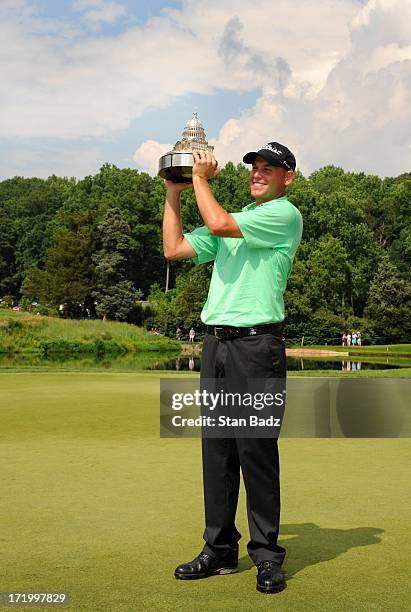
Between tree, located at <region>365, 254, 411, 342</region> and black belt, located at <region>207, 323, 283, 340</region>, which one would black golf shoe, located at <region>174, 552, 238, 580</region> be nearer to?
black belt, located at <region>207, 323, 283, 340</region>

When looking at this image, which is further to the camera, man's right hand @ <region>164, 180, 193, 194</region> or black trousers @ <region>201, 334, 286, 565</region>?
man's right hand @ <region>164, 180, 193, 194</region>

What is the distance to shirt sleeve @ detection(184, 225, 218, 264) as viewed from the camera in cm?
529

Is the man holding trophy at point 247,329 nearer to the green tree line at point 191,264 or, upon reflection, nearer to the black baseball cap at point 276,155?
the black baseball cap at point 276,155

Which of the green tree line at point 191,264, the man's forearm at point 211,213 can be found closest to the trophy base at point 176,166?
the man's forearm at point 211,213

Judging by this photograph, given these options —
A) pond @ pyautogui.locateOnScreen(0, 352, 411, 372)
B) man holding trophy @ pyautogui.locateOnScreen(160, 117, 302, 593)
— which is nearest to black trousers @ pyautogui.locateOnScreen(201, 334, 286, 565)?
man holding trophy @ pyautogui.locateOnScreen(160, 117, 302, 593)

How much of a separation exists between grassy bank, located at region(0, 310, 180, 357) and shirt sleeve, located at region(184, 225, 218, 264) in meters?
45.5

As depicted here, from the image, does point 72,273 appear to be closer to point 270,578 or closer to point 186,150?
point 186,150

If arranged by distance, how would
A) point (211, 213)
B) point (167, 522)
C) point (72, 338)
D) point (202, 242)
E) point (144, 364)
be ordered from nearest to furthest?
1. point (211, 213)
2. point (202, 242)
3. point (167, 522)
4. point (144, 364)
5. point (72, 338)

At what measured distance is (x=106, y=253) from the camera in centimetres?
7762

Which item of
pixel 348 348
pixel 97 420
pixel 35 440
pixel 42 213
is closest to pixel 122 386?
pixel 97 420

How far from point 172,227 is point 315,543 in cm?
216

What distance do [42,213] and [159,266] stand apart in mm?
26259

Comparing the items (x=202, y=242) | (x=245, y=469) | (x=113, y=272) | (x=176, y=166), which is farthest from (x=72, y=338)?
(x=245, y=469)

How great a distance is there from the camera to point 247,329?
489 cm
